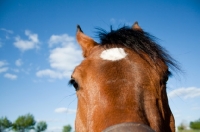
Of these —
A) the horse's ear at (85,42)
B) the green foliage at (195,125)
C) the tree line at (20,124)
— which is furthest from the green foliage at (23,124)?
the horse's ear at (85,42)

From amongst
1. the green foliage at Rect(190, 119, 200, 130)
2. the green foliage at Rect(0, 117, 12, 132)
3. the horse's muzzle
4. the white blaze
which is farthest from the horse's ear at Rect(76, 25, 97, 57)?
the green foliage at Rect(0, 117, 12, 132)

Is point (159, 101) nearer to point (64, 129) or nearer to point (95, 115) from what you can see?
point (95, 115)

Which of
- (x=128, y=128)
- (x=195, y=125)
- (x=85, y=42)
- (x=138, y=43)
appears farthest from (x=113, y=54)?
(x=195, y=125)

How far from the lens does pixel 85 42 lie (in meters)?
5.01

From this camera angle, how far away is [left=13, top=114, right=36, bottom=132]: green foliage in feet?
303

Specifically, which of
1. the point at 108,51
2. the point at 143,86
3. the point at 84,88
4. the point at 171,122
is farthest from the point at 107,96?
the point at 171,122

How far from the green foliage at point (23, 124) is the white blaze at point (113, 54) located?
102 metres

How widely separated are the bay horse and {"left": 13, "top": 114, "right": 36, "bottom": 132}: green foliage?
334 ft

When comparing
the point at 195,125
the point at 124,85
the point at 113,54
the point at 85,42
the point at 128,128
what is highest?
the point at 85,42

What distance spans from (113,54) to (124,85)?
2.63 ft

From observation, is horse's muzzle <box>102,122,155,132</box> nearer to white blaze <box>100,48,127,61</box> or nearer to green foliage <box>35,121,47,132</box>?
white blaze <box>100,48,127,61</box>

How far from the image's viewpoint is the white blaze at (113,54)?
320 cm

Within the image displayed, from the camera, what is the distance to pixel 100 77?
9.68ft

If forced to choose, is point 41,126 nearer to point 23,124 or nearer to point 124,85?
point 23,124
